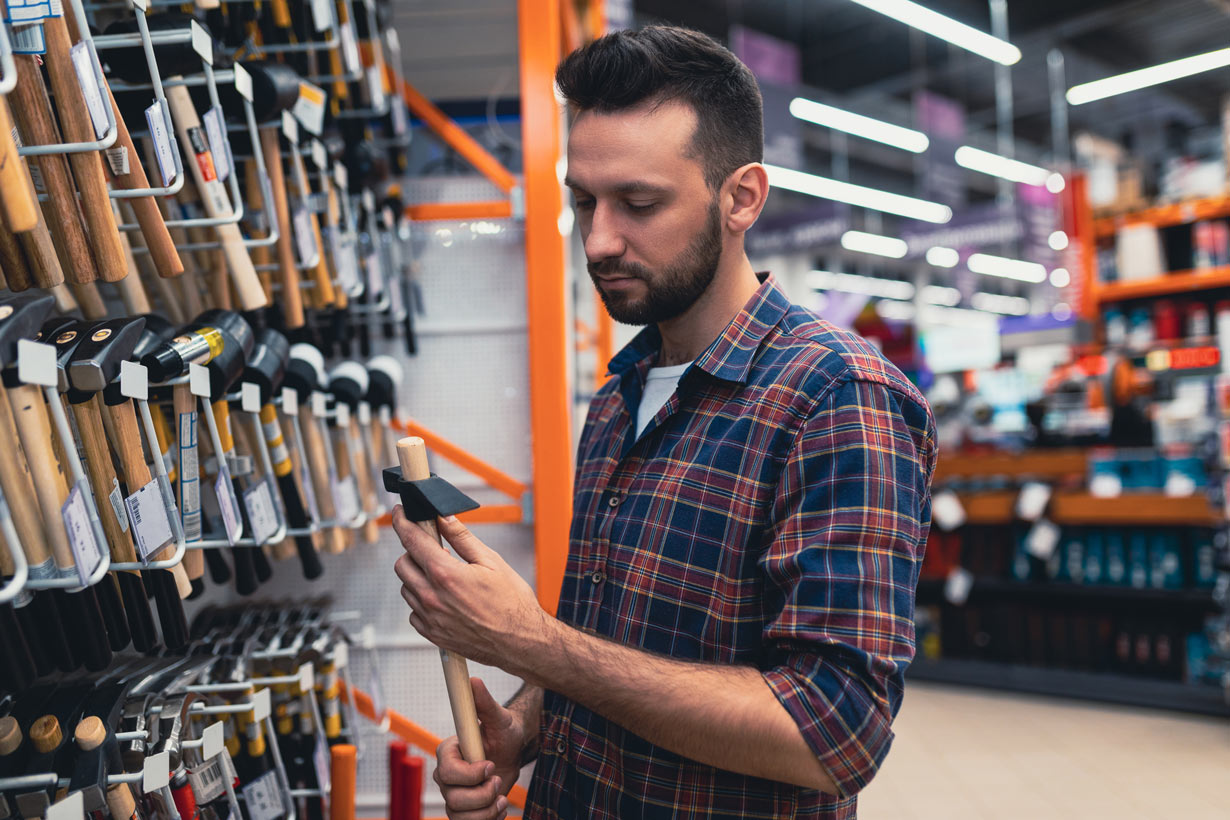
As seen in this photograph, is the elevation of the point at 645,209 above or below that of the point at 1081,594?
above

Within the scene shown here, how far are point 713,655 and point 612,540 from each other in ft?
0.75

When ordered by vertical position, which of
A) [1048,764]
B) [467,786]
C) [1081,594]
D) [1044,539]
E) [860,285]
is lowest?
[1048,764]

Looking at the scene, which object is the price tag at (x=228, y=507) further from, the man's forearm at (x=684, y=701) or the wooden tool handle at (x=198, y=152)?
the man's forearm at (x=684, y=701)

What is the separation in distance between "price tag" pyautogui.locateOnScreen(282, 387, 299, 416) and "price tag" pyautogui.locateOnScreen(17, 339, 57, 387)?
0.70 m

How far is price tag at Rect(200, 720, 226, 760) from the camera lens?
1470 mm

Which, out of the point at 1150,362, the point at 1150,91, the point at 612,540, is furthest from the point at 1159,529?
the point at 1150,91

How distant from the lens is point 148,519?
4.06ft

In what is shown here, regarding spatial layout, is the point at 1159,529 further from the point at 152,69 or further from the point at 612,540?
the point at 152,69

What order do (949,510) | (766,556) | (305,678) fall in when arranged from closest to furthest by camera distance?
(766,556)
(305,678)
(949,510)

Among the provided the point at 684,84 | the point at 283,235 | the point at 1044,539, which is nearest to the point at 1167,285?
the point at 1044,539

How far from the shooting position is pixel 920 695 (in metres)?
5.41

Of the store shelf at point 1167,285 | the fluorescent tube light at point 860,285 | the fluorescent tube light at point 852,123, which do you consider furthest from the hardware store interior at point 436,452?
the fluorescent tube light at point 860,285

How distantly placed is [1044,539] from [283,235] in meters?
4.70

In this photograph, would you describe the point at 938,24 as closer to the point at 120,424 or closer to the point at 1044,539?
the point at 1044,539
